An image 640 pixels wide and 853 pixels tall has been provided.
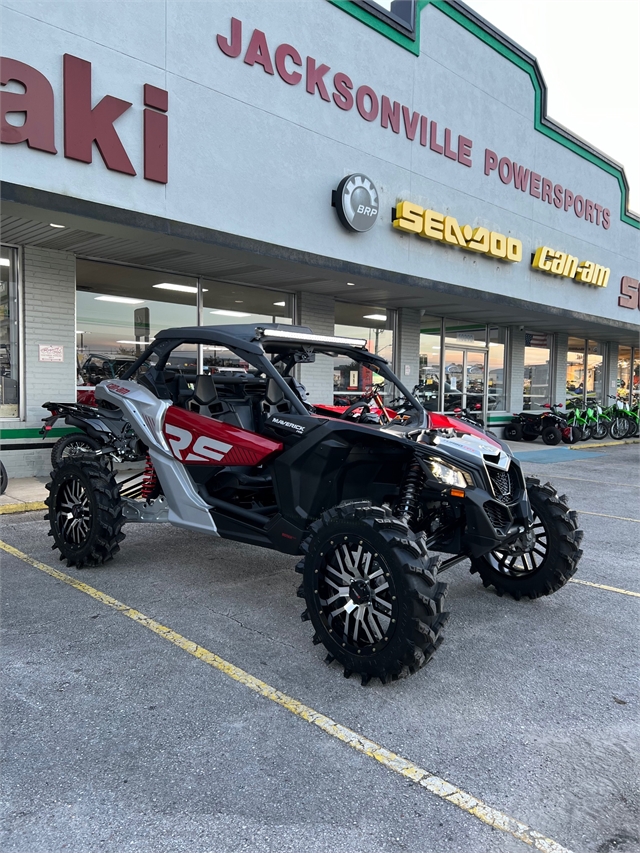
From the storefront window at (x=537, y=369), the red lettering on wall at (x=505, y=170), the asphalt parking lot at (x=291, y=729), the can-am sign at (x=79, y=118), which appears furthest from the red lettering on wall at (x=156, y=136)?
the storefront window at (x=537, y=369)

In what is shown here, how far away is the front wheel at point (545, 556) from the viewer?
454 centimetres

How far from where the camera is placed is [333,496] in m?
4.36

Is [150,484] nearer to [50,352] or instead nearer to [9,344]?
[50,352]

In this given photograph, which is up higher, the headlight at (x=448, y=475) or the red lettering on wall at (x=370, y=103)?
the red lettering on wall at (x=370, y=103)

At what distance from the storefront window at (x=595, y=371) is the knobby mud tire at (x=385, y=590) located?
22233 mm

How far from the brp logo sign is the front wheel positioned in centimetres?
684

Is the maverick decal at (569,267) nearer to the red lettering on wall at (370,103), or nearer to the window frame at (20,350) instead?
the red lettering on wall at (370,103)

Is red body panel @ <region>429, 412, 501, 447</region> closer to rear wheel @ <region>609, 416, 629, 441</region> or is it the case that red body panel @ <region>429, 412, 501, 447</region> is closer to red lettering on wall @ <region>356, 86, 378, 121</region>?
red lettering on wall @ <region>356, 86, 378, 121</region>

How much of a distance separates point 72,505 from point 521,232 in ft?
42.6

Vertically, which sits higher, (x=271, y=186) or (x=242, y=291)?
(x=271, y=186)

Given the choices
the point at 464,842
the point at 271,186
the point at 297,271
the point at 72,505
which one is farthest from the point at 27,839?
the point at 297,271

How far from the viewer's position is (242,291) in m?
12.5

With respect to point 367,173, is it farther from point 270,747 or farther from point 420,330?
point 270,747

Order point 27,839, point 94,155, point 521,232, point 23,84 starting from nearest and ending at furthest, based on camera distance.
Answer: point 27,839, point 23,84, point 94,155, point 521,232
